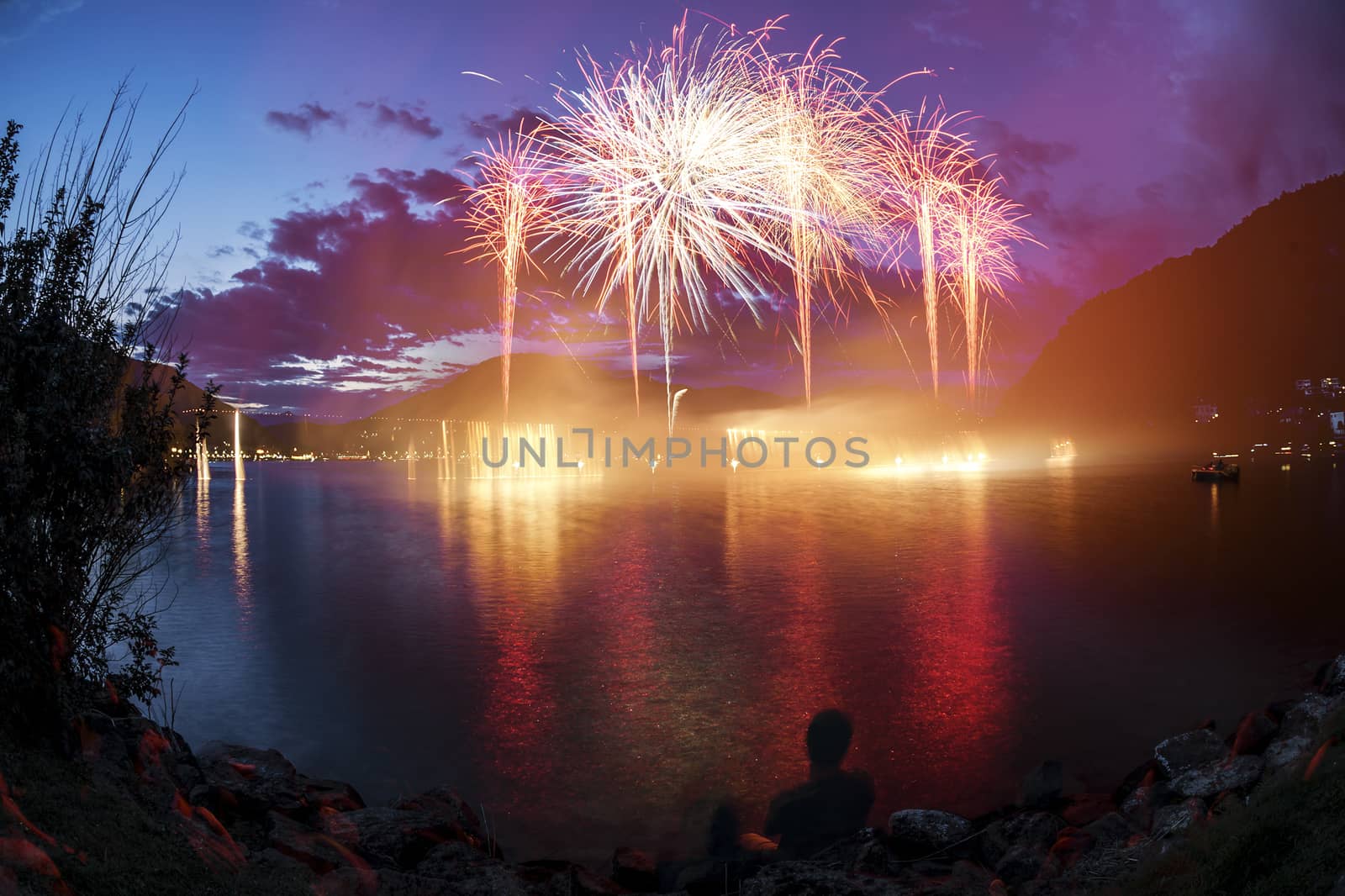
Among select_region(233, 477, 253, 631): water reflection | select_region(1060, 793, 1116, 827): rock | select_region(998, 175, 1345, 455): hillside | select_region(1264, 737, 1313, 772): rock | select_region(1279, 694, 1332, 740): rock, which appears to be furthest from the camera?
select_region(998, 175, 1345, 455): hillside

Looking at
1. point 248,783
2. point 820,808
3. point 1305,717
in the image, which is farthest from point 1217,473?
point 248,783

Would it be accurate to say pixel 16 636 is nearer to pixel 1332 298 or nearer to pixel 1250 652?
pixel 1250 652

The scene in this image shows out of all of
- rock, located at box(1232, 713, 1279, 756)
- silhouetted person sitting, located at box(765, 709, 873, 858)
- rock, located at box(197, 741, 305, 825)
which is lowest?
silhouetted person sitting, located at box(765, 709, 873, 858)

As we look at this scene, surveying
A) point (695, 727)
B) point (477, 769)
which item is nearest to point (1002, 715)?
point (695, 727)

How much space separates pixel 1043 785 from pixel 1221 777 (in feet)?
4.93

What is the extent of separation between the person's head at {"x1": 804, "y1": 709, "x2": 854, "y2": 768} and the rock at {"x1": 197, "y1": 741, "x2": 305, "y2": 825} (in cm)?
528

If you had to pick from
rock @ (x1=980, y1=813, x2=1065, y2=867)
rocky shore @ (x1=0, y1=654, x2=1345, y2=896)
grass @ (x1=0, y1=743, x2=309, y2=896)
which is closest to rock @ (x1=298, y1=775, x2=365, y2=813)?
rocky shore @ (x1=0, y1=654, x2=1345, y2=896)

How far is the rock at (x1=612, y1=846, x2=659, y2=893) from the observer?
658 cm

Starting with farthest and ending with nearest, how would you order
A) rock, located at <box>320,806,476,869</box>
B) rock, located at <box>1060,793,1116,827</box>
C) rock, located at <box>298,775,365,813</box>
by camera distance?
rock, located at <box>298,775,365,813</box>, rock, located at <box>1060,793,1116,827</box>, rock, located at <box>320,806,476,869</box>

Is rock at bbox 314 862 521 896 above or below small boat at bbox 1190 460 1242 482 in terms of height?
below

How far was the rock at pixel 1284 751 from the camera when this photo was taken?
22.1ft

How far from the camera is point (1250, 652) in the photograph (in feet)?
43.4

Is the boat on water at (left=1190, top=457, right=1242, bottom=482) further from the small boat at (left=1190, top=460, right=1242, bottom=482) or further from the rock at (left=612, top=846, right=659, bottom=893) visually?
the rock at (left=612, top=846, right=659, bottom=893)

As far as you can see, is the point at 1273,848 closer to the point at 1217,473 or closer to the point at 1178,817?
the point at 1178,817
